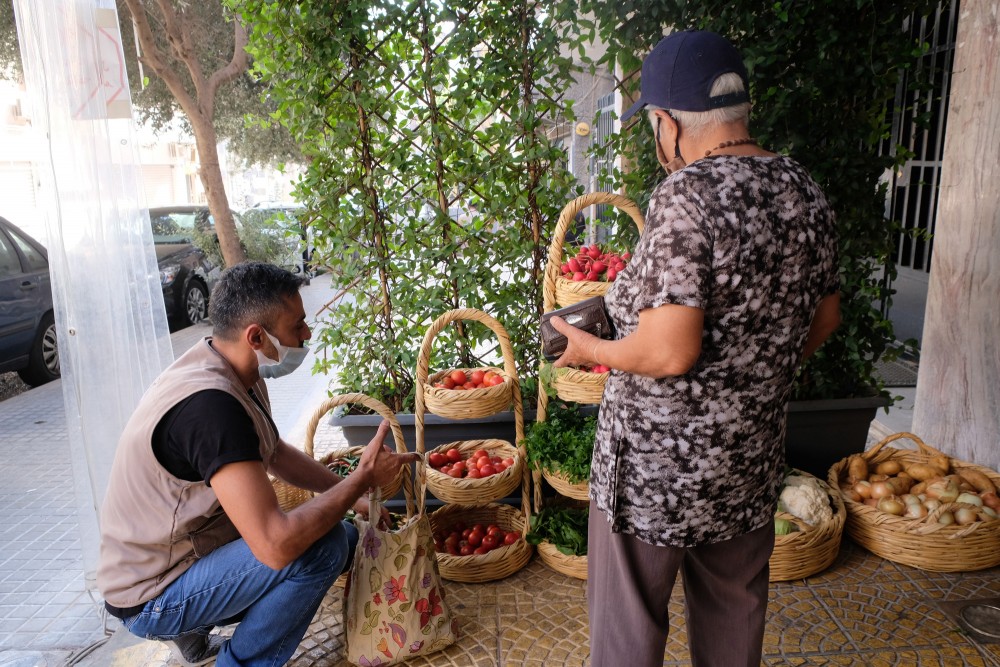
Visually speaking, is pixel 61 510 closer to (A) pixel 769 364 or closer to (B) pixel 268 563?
(B) pixel 268 563

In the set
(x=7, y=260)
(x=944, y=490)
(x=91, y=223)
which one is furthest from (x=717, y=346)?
(x=7, y=260)

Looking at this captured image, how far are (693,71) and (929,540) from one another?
2.36 metres

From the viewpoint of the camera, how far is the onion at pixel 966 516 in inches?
115

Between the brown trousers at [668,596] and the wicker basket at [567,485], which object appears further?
the wicker basket at [567,485]

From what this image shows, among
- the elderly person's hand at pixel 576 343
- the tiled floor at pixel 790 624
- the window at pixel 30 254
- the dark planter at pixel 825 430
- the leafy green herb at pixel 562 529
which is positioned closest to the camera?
the elderly person's hand at pixel 576 343

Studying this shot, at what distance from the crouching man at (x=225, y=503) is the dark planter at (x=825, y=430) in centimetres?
224

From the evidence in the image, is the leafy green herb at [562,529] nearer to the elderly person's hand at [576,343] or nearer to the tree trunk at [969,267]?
the elderly person's hand at [576,343]

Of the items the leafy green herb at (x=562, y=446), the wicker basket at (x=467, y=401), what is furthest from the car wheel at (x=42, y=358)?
the leafy green herb at (x=562, y=446)

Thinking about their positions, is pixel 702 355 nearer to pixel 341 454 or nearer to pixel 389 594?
pixel 389 594

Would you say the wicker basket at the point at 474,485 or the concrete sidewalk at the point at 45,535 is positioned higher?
the wicker basket at the point at 474,485

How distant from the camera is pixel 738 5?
3.26m

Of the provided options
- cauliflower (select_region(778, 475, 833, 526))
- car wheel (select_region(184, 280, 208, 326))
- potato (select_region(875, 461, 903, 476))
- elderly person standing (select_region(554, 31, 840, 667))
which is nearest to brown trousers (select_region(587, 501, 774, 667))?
elderly person standing (select_region(554, 31, 840, 667))

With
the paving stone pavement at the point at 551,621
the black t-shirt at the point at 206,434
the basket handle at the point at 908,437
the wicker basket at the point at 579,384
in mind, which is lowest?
the paving stone pavement at the point at 551,621

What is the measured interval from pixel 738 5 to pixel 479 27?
118cm
